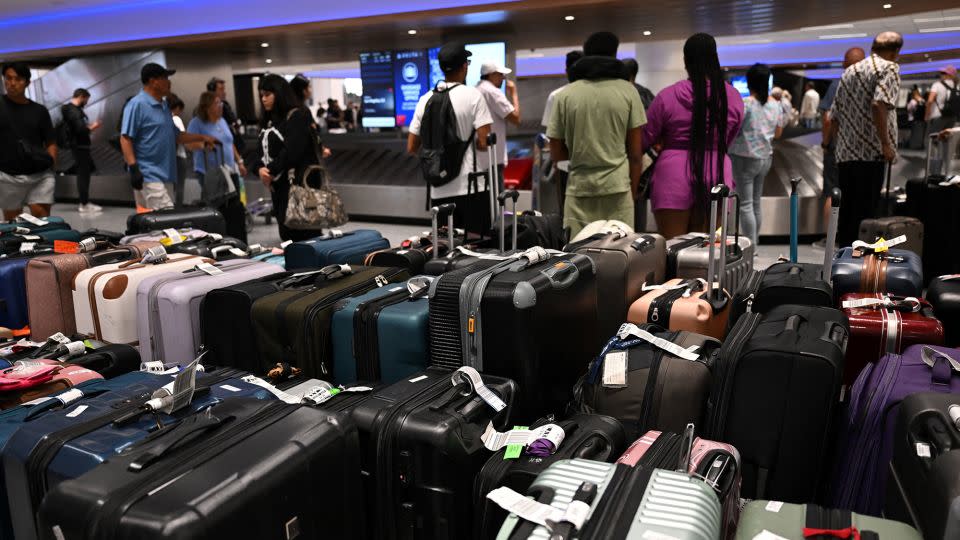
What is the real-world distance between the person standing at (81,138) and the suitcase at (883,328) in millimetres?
11345

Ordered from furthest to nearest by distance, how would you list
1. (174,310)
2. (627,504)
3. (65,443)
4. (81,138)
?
(81,138) < (174,310) < (65,443) < (627,504)

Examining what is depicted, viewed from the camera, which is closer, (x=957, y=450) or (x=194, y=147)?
(x=957, y=450)

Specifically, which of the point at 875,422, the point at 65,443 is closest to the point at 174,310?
the point at 65,443

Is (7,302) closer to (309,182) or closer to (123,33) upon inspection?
(309,182)

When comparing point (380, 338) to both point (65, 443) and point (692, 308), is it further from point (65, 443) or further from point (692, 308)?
point (692, 308)

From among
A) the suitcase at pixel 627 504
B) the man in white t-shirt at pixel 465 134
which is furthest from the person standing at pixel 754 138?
the suitcase at pixel 627 504

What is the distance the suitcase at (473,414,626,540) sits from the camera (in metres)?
1.65

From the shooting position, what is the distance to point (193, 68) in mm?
11305

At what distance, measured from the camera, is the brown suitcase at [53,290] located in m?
3.30

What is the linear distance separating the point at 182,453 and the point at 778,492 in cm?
150

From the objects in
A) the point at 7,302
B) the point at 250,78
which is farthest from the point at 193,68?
the point at 7,302

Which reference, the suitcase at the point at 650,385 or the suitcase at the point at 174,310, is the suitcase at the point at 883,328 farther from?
the suitcase at the point at 174,310

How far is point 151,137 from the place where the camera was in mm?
5797

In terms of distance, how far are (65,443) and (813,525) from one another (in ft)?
5.37
